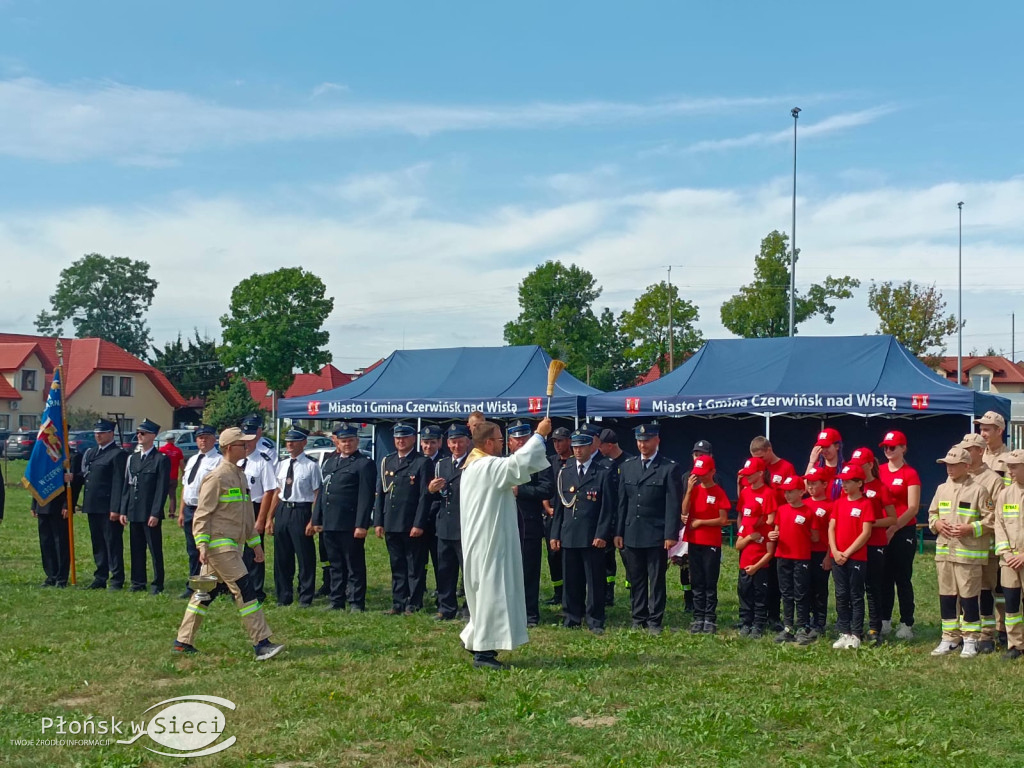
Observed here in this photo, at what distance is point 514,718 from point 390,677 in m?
1.42

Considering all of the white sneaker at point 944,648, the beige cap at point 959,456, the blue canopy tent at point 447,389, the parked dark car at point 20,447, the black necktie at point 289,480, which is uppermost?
the blue canopy tent at point 447,389

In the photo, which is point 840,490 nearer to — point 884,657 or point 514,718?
point 884,657

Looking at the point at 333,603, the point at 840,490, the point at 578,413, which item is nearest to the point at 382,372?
the point at 578,413

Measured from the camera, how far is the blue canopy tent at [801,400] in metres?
16.8

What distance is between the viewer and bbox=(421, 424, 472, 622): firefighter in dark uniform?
10.3 m

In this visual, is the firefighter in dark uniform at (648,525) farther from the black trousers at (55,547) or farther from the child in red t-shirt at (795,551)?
the black trousers at (55,547)

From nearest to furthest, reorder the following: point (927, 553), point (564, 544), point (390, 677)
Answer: point (390, 677), point (564, 544), point (927, 553)

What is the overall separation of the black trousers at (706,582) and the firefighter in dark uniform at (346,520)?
345 cm

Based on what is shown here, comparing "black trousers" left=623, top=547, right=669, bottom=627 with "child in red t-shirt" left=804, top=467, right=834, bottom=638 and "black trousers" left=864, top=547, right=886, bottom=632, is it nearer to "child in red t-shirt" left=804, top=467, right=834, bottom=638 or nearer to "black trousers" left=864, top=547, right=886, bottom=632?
"child in red t-shirt" left=804, top=467, right=834, bottom=638

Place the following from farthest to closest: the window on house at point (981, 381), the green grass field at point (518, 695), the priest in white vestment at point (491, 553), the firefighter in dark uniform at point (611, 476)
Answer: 1. the window on house at point (981, 381)
2. the firefighter in dark uniform at point (611, 476)
3. the priest in white vestment at point (491, 553)
4. the green grass field at point (518, 695)

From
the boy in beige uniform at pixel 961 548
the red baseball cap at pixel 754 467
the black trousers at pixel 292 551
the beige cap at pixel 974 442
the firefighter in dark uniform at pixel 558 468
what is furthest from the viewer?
the firefighter in dark uniform at pixel 558 468

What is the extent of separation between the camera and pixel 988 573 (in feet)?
28.8

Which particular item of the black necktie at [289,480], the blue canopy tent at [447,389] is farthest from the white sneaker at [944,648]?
the blue canopy tent at [447,389]

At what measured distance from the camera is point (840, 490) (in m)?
10.1
